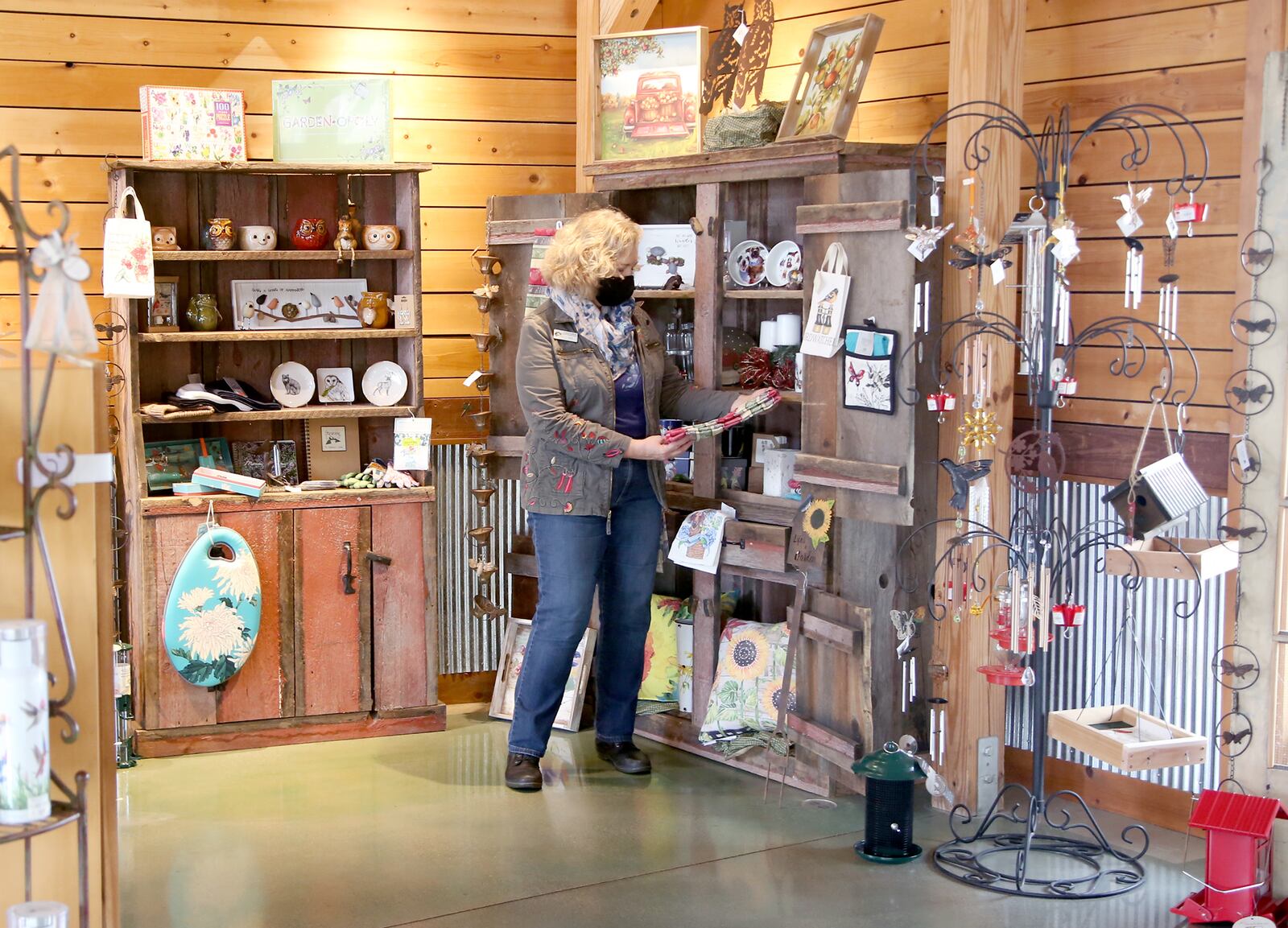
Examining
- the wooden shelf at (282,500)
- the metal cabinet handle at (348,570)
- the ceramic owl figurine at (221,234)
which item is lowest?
the metal cabinet handle at (348,570)

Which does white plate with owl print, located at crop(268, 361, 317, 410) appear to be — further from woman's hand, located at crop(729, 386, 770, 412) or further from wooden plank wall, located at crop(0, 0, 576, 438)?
woman's hand, located at crop(729, 386, 770, 412)

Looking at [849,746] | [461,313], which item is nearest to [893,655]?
[849,746]

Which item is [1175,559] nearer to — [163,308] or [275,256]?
[275,256]

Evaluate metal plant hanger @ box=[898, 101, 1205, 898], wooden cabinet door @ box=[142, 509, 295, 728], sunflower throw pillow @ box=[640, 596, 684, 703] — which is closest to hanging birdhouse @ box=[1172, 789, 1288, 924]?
metal plant hanger @ box=[898, 101, 1205, 898]

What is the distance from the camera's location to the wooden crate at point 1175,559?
3432 mm

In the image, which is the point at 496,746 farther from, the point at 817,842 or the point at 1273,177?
the point at 1273,177

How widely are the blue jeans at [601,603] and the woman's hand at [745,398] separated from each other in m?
0.33

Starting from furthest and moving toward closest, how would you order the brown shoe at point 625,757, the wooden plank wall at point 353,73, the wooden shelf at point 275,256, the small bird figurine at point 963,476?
1. the wooden plank wall at point 353,73
2. the wooden shelf at point 275,256
3. the brown shoe at point 625,757
4. the small bird figurine at point 963,476

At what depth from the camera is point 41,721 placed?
7.60 ft

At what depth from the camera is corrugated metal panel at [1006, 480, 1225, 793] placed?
403 cm

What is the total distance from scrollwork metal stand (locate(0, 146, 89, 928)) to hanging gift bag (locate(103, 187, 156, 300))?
7.24ft

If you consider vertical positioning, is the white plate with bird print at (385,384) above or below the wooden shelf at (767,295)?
below

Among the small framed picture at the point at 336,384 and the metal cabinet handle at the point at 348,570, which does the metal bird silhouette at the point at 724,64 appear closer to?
the small framed picture at the point at 336,384

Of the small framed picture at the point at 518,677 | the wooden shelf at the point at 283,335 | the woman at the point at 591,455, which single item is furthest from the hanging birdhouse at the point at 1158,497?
the wooden shelf at the point at 283,335
